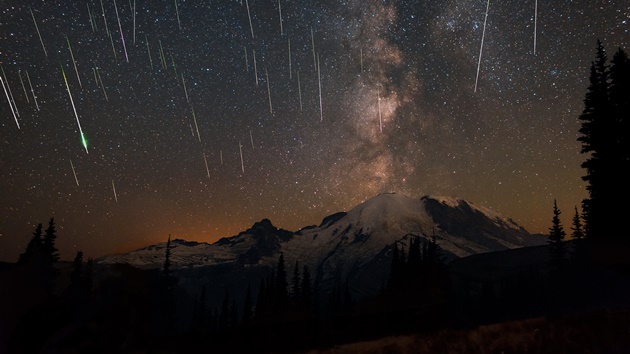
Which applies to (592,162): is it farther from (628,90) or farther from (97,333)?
(97,333)

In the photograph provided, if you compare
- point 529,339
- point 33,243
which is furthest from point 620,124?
point 33,243

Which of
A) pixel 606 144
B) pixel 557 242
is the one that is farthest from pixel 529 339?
pixel 557 242

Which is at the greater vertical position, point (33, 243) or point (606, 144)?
point (606, 144)

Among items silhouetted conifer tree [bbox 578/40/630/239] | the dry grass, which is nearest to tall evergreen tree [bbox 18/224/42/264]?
the dry grass

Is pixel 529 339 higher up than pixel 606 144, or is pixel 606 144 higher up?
pixel 606 144

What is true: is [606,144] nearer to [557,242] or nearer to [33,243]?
[557,242]

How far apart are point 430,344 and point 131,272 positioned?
1066cm

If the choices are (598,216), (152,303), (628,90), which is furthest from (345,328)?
(628,90)

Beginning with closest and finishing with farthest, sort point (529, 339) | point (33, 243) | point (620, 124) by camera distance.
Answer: point (529, 339)
point (620, 124)
point (33, 243)

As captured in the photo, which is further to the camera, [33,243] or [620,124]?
[33,243]

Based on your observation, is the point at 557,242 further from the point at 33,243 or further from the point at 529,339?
the point at 33,243

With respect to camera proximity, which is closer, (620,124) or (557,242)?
(620,124)

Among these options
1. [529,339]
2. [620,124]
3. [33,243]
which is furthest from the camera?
[33,243]

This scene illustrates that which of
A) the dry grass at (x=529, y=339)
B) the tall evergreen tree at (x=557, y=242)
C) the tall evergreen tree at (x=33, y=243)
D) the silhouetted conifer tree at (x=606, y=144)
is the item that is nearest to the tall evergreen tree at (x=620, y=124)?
the silhouetted conifer tree at (x=606, y=144)
